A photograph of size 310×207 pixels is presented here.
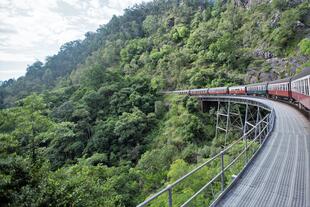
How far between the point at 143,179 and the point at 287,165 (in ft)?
33.6

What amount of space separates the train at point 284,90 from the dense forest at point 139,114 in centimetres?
321

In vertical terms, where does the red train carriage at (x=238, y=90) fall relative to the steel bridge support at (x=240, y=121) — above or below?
above

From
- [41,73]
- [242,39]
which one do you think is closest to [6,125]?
[242,39]

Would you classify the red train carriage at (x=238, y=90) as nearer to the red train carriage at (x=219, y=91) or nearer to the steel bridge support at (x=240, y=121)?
the red train carriage at (x=219, y=91)

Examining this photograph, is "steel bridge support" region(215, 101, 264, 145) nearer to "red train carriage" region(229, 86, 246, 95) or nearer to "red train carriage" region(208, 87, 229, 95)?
"red train carriage" region(229, 86, 246, 95)

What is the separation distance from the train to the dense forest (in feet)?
10.5

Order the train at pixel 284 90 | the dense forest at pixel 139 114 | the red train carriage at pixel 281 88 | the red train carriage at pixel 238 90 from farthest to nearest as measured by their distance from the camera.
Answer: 1. the red train carriage at pixel 238 90
2. the red train carriage at pixel 281 88
3. the train at pixel 284 90
4. the dense forest at pixel 139 114

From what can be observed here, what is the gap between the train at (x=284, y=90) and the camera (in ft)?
31.1

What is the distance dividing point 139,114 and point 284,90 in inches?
597

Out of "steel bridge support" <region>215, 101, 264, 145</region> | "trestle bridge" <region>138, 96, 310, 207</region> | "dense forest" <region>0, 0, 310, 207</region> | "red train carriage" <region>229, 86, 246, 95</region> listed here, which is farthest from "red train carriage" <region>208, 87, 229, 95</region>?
"trestle bridge" <region>138, 96, 310, 207</region>

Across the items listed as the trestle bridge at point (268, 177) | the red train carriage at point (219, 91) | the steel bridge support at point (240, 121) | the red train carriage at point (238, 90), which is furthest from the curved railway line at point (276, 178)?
the red train carriage at point (219, 91)

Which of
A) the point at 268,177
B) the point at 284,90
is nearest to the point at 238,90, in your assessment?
the point at 284,90

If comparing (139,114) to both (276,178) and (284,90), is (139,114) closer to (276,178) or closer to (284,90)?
(284,90)

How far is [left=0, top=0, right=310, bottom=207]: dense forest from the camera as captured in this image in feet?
26.7
